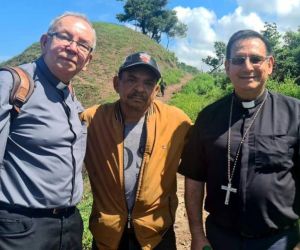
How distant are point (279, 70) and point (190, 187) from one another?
17.1 metres

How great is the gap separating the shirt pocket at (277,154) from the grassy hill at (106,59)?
73.1 ft

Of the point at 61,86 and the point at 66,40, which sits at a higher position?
the point at 66,40

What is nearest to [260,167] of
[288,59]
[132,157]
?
[132,157]

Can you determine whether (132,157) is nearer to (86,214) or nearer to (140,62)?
(140,62)

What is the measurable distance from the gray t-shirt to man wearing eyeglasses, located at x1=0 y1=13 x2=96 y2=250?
0.39m

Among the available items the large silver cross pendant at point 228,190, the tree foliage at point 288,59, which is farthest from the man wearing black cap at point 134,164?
the tree foliage at point 288,59

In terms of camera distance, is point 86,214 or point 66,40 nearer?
point 66,40

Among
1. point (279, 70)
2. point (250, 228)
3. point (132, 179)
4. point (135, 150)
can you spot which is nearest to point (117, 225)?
point (132, 179)

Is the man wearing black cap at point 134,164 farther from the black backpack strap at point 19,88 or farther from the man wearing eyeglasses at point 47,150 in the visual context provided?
the black backpack strap at point 19,88

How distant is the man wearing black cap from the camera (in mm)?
3418

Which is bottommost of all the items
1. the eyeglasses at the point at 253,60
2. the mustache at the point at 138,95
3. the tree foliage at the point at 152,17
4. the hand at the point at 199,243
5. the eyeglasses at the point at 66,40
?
the hand at the point at 199,243

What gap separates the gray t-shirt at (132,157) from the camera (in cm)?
342

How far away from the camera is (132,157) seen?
345 centimetres

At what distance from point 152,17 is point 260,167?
2529 inches
